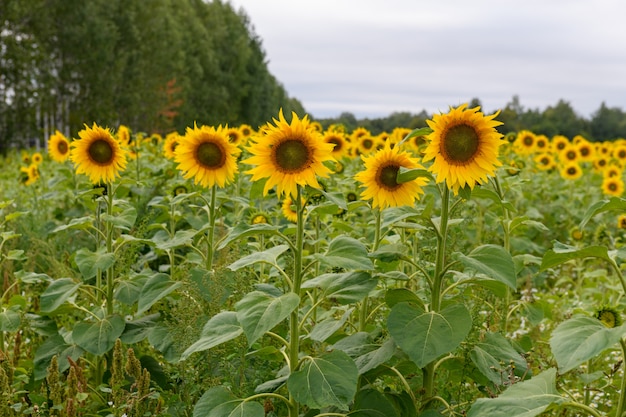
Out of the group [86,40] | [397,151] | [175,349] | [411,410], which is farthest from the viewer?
[86,40]

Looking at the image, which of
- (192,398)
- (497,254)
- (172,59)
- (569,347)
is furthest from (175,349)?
(172,59)

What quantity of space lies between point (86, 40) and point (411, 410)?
2735 centimetres

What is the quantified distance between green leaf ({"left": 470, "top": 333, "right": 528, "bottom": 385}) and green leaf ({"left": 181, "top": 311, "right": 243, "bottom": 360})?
32.2 inches

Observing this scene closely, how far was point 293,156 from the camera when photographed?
2.39m

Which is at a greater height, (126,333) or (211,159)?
(211,159)

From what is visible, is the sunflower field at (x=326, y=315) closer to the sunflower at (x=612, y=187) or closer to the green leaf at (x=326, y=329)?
the green leaf at (x=326, y=329)

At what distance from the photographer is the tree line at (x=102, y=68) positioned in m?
24.3

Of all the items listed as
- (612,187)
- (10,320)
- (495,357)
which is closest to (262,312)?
(495,357)

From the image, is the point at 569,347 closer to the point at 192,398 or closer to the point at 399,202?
the point at 399,202

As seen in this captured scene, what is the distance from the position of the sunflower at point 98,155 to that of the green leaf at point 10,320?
0.74m

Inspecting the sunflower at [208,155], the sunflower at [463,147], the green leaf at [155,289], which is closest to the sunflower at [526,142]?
the sunflower at [208,155]

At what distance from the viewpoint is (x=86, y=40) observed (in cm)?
2703

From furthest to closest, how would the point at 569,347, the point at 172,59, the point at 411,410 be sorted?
the point at 172,59, the point at 411,410, the point at 569,347

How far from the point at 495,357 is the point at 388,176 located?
777 millimetres
